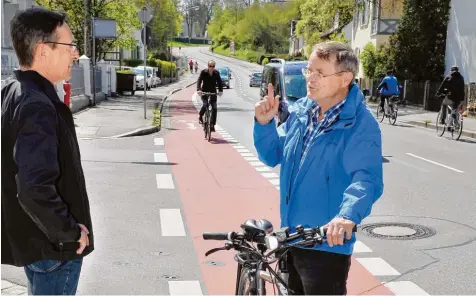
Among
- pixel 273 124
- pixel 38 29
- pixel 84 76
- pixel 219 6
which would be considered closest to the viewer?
pixel 38 29

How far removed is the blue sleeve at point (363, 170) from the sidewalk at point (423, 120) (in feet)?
56.4

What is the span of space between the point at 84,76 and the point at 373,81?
Result: 19.1 meters

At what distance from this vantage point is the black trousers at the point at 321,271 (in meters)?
3.05

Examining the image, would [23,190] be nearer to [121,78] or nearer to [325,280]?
[325,280]

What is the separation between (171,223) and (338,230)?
16.3 ft

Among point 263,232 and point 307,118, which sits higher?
point 307,118

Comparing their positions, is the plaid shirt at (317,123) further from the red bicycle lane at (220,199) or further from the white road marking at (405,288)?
the white road marking at (405,288)

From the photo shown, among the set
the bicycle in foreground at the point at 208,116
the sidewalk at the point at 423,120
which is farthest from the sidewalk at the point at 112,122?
the sidewalk at the point at 423,120

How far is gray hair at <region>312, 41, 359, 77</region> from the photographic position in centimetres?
309

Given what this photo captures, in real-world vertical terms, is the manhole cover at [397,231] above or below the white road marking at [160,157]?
above

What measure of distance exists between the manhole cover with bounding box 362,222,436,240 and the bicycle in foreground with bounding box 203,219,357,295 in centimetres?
449

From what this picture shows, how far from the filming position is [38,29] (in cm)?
282

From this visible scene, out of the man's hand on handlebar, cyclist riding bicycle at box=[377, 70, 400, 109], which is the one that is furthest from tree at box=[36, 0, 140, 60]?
the man's hand on handlebar

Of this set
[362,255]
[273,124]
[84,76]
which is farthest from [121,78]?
[273,124]
